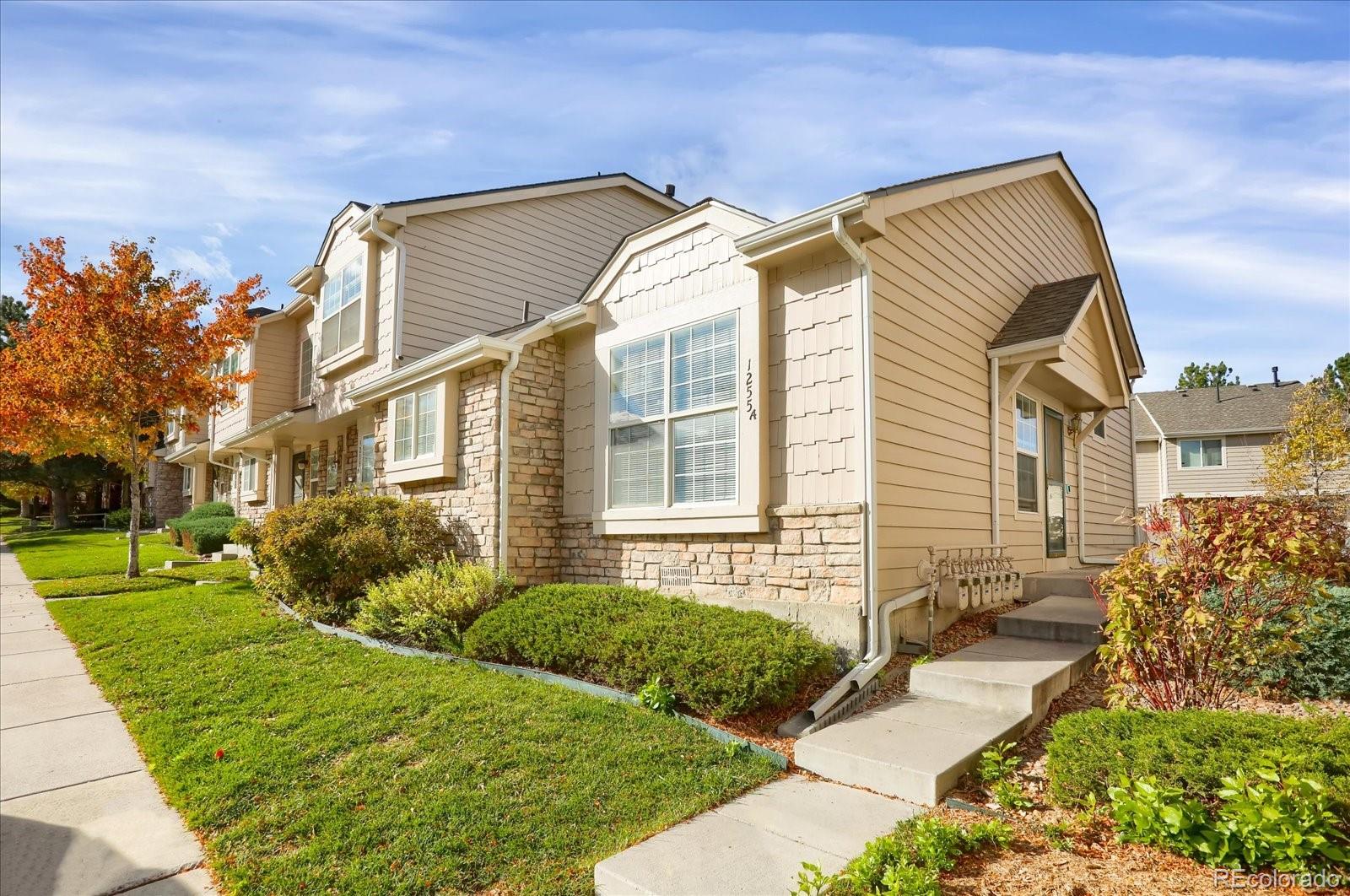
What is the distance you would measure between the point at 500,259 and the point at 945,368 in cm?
872

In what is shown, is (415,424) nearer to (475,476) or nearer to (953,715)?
(475,476)

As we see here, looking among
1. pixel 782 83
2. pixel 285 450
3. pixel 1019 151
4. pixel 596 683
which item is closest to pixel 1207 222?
pixel 1019 151

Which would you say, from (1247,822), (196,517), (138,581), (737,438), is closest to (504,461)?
(737,438)

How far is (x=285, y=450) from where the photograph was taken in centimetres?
1781

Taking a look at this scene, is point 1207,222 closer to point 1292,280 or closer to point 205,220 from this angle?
point 1292,280

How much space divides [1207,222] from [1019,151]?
2673 millimetres

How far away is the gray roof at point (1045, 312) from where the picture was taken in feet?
27.5

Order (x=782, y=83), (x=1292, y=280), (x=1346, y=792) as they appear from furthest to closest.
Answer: (x=1292, y=280), (x=782, y=83), (x=1346, y=792)

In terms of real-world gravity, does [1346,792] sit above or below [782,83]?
below

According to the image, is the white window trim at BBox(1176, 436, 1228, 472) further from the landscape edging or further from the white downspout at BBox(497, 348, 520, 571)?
the landscape edging

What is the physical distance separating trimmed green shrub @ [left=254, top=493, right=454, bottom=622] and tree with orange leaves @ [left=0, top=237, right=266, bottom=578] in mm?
5541

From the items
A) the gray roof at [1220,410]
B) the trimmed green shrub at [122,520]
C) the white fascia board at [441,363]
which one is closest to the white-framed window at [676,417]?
the white fascia board at [441,363]

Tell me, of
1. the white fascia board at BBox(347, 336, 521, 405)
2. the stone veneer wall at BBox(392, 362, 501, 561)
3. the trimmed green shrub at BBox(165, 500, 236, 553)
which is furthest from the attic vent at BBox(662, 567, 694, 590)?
the trimmed green shrub at BBox(165, 500, 236, 553)

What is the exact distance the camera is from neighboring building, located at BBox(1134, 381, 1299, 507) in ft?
85.8
